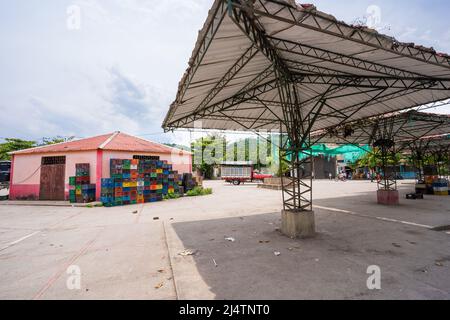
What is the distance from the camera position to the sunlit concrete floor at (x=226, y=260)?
358cm

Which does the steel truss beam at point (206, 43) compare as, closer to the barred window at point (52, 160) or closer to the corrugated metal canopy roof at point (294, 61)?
the corrugated metal canopy roof at point (294, 61)

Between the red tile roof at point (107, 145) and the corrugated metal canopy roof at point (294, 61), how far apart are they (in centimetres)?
869

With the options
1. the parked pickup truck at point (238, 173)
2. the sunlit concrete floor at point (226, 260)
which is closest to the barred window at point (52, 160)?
the sunlit concrete floor at point (226, 260)

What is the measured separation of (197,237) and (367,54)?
707 cm

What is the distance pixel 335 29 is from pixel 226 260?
556cm

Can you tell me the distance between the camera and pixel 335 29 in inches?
186

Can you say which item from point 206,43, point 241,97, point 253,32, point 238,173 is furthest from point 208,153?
point 253,32

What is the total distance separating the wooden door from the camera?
53.6ft

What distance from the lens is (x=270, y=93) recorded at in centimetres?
927

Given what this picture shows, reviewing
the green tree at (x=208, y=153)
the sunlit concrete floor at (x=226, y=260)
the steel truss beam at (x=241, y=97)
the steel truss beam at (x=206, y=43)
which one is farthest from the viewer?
the green tree at (x=208, y=153)

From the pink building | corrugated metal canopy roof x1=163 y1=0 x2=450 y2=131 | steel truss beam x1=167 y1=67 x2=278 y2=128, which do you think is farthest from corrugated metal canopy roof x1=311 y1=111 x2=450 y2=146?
the pink building
